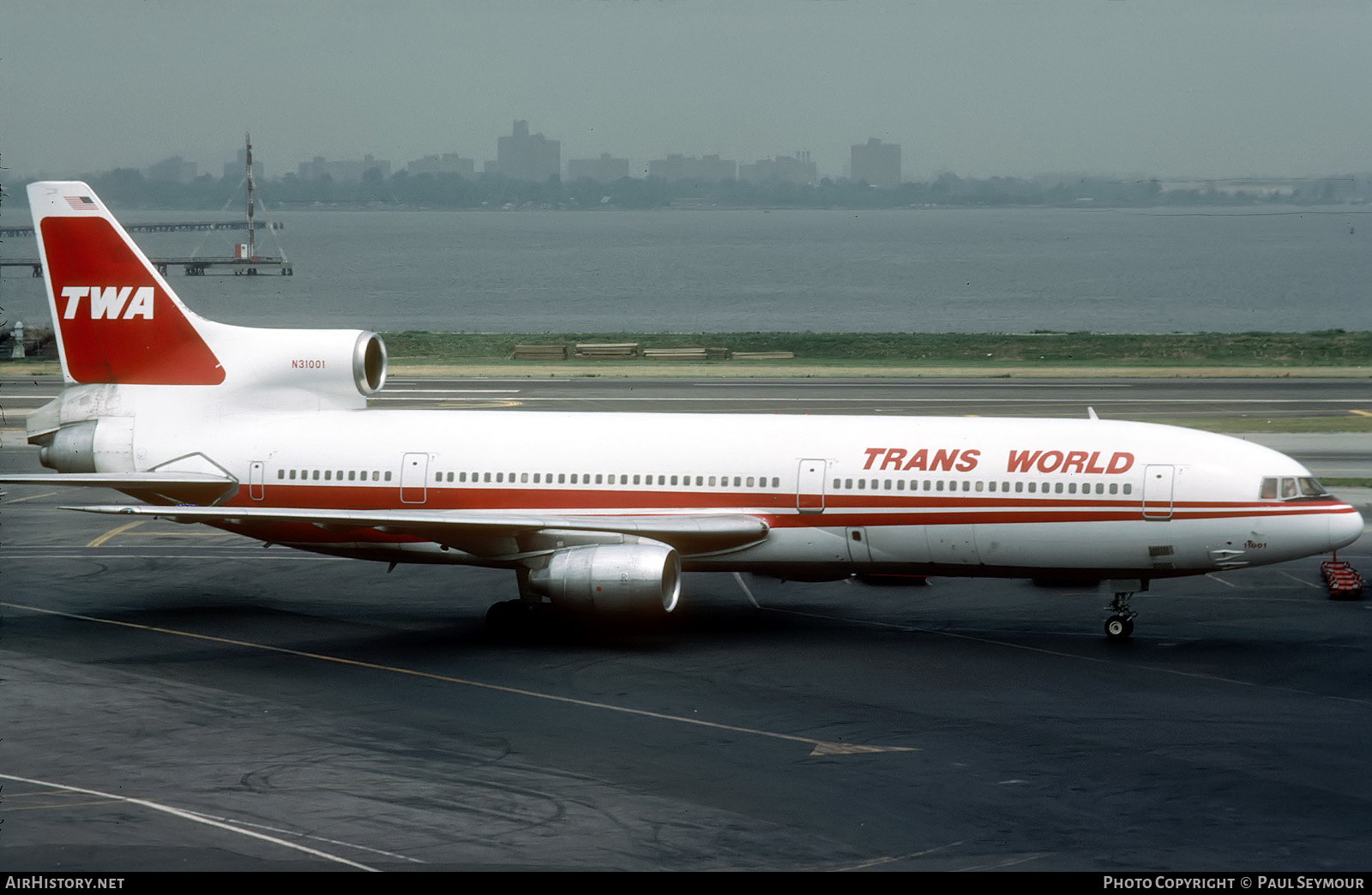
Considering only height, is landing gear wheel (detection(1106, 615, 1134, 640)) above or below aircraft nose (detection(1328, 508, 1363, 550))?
below

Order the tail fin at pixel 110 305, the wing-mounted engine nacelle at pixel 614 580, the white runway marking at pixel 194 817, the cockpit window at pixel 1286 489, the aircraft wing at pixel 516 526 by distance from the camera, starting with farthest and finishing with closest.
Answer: the tail fin at pixel 110 305, the aircraft wing at pixel 516 526, the cockpit window at pixel 1286 489, the wing-mounted engine nacelle at pixel 614 580, the white runway marking at pixel 194 817

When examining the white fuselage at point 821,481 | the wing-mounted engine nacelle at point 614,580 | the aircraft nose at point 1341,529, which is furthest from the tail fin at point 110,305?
the aircraft nose at point 1341,529

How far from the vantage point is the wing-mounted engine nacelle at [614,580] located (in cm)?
3022

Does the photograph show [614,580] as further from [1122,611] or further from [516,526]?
[1122,611]

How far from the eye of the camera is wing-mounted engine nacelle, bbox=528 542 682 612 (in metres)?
30.2

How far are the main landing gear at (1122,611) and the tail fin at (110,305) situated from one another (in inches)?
845

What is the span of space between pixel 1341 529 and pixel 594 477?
625 inches

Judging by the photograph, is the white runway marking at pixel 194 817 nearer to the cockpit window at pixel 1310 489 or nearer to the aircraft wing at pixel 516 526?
the aircraft wing at pixel 516 526

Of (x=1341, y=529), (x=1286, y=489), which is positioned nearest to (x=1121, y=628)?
(x=1286, y=489)

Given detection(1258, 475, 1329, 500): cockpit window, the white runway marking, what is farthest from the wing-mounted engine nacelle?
detection(1258, 475, 1329, 500): cockpit window

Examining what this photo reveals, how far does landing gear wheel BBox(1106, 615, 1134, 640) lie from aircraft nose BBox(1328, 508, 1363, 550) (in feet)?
14.3

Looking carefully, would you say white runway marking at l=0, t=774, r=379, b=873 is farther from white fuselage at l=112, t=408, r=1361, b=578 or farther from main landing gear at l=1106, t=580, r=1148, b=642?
main landing gear at l=1106, t=580, r=1148, b=642

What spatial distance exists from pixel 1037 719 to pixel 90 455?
22931 millimetres
